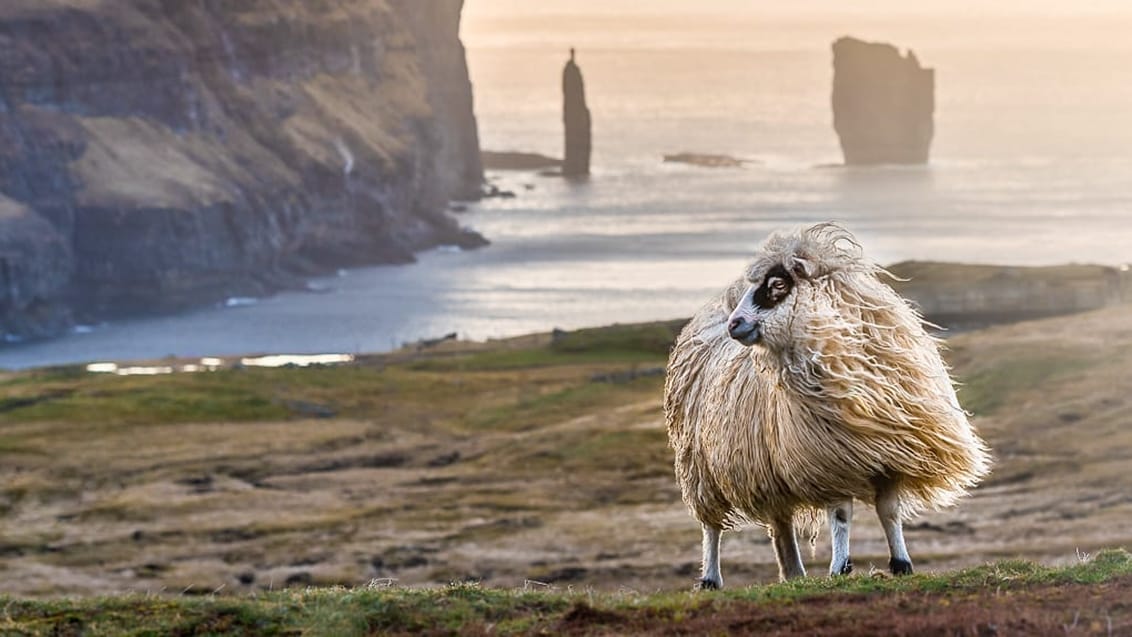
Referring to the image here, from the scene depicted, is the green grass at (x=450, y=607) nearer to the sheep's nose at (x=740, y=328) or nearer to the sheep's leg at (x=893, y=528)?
the sheep's leg at (x=893, y=528)

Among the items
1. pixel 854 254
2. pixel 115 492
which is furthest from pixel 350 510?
pixel 854 254

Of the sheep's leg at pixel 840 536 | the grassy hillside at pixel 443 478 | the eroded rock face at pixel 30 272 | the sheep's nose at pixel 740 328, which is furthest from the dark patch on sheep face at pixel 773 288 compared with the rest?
the eroded rock face at pixel 30 272

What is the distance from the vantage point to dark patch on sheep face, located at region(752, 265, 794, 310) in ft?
52.7

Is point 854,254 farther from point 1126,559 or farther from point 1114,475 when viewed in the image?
point 1114,475

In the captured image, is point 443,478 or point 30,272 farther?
point 30,272

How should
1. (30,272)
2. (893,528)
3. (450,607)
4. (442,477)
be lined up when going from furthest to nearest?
(30,272) < (442,477) < (893,528) < (450,607)

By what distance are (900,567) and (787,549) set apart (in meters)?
2.67

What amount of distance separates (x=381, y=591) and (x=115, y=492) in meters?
55.2

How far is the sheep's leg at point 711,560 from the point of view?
59.8 feet

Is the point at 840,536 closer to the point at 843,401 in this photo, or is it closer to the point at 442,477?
the point at 843,401

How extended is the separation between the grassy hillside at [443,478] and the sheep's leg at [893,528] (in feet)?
76.2

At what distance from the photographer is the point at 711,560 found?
1852 cm

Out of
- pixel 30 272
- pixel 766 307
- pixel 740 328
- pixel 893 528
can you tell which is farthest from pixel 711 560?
pixel 30 272

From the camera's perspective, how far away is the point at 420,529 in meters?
58.2
